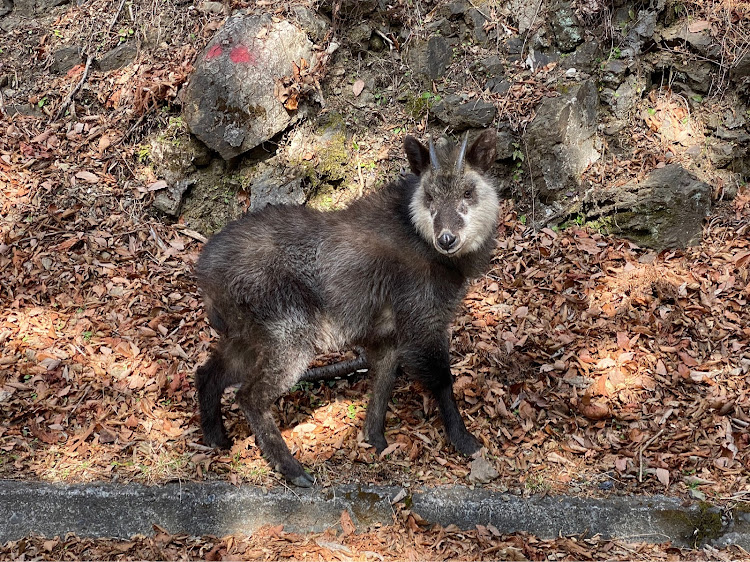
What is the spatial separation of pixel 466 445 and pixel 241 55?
4.73m

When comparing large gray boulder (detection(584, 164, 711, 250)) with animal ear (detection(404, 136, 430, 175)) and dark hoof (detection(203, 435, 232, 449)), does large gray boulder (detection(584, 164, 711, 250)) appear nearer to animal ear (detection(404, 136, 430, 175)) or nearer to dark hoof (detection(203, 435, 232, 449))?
animal ear (detection(404, 136, 430, 175))

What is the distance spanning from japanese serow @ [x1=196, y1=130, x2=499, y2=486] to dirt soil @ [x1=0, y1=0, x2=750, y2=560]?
466 millimetres

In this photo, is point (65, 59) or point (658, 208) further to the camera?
point (65, 59)

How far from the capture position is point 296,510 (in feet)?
15.2

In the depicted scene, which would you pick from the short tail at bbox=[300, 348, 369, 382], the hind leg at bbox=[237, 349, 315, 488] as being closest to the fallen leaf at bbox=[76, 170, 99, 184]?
the short tail at bbox=[300, 348, 369, 382]

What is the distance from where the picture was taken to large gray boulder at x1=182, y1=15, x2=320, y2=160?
712cm

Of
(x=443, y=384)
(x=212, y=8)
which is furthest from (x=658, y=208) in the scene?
(x=212, y=8)

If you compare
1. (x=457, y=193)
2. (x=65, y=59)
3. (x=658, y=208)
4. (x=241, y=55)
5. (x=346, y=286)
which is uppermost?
(x=241, y=55)

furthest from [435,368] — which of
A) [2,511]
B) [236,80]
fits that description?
[236,80]

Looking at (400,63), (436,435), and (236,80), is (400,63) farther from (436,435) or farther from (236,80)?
(436,435)

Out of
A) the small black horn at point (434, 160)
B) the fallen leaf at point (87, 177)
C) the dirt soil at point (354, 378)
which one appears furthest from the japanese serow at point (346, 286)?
the fallen leaf at point (87, 177)

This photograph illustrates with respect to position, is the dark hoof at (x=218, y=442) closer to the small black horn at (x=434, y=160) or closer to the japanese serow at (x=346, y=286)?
the japanese serow at (x=346, y=286)

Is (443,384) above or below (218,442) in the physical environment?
above

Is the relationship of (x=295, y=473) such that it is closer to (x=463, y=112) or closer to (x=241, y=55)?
(x=463, y=112)
